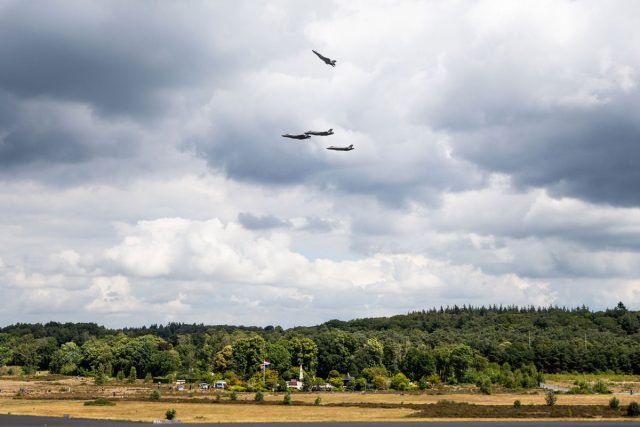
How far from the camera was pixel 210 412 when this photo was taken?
83.4 m

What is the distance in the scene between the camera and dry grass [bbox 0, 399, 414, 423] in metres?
77.2

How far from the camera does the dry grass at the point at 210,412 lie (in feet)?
253

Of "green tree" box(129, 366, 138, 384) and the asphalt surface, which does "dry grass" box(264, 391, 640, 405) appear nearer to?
the asphalt surface

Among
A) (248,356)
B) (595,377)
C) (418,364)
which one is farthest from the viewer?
(595,377)

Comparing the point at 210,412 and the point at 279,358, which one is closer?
the point at 210,412

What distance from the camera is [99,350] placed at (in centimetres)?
18062

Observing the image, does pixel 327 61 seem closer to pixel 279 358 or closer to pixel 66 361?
pixel 279 358

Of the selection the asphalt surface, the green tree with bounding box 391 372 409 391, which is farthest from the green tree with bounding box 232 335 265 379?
the asphalt surface

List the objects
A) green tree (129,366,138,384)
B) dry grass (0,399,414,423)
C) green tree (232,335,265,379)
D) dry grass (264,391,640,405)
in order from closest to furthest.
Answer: dry grass (0,399,414,423)
dry grass (264,391,640,405)
green tree (232,335,265,379)
green tree (129,366,138,384)

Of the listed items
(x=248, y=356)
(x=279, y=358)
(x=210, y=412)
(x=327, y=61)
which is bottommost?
(x=210, y=412)

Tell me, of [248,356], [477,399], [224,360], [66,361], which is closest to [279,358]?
[248,356]

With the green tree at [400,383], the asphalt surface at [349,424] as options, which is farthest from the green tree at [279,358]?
the asphalt surface at [349,424]

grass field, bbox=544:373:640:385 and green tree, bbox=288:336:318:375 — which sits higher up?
green tree, bbox=288:336:318:375

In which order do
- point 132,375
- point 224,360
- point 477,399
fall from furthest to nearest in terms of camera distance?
point 224,360, point 132,375, point 477,399
